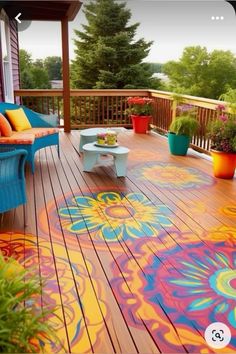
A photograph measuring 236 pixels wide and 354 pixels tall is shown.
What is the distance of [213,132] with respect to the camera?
4668 millimetres

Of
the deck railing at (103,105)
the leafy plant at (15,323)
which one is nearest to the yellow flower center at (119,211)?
the leafy plant at (15,323)

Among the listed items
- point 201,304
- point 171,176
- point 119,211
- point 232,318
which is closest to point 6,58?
point 171,176

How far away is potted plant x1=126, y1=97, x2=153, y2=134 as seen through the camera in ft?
24.4

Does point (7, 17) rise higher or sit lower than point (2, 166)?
higher

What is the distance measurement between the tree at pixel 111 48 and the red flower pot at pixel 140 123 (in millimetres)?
7964

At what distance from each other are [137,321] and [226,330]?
0.50 metres

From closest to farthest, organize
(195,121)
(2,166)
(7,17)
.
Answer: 1. (2,166)
2. (195,121)
3. (7,17)

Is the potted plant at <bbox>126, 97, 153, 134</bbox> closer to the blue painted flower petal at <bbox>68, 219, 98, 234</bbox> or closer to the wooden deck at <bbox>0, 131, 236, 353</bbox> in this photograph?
the wooden deck at <bbox>0, 131, 236, 353</bbox>

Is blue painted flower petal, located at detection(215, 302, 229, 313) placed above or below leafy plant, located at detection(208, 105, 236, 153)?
below

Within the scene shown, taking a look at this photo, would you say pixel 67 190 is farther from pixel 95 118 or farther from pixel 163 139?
pixel 95 118

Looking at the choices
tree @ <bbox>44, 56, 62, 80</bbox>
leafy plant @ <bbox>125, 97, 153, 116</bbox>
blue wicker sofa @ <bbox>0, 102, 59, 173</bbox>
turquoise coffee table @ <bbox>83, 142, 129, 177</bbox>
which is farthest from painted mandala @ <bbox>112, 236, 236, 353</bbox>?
tree @ <bbox>44, 56, 62, 80</bbox>

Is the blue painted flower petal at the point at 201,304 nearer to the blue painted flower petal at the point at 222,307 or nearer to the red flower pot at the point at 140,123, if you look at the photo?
the blue painted flower petal at the point at 222,307

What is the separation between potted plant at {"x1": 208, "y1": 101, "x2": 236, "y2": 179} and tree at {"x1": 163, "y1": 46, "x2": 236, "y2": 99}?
14398mm

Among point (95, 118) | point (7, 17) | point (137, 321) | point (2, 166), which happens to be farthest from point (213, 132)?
point (7, 17)
